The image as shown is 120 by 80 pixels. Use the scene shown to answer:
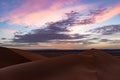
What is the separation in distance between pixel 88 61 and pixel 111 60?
0.17 m

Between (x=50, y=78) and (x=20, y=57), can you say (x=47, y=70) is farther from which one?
(x=20, y=57)

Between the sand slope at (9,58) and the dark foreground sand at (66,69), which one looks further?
the sand slope at (9,58)

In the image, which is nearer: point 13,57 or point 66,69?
point 66,69

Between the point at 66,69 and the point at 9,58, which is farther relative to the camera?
the point at 9,58

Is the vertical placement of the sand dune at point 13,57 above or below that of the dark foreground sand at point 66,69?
above

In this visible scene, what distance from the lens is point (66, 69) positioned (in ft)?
3.22

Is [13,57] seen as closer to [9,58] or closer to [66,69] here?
[9,58]

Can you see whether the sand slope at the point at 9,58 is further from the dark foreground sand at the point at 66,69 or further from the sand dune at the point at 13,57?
the dark foreground sand at the point at 66,69

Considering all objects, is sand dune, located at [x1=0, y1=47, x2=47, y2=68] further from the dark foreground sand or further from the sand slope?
the dark foreground sand

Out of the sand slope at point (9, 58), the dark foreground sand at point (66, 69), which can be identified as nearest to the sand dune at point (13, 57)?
the sand slope at point (9, 58)

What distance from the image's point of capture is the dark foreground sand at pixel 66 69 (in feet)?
3.04

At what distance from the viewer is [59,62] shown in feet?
3.34

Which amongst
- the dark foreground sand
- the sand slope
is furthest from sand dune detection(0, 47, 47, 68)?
the dark foreground sand

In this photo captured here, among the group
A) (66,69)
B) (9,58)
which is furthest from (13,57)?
(66,69)
